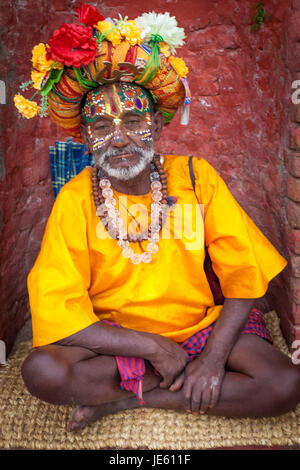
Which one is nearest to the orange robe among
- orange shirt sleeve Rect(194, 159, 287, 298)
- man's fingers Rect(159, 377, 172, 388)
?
orange shirt sleeve Rect(194, 159, 287, 298)

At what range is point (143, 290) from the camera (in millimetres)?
2451

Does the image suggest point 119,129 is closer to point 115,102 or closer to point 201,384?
point 115,102

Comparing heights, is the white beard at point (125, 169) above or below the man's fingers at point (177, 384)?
above

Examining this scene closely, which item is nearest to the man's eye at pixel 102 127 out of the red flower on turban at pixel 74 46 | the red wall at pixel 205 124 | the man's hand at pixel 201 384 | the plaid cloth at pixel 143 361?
the red flower on turban at pixel 74 46

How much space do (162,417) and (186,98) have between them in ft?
5.26

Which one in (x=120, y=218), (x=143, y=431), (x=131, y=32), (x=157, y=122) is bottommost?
(x=143, y=431)

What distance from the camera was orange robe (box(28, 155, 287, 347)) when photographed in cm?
240

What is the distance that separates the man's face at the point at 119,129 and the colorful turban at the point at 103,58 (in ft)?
0.21

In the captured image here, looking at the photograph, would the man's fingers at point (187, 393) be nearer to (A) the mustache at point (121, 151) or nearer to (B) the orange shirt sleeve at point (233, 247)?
(B) the orange shirt sleeve at point (233, 247)

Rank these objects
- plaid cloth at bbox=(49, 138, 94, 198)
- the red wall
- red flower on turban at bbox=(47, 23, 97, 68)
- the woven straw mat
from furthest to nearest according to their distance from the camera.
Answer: plaid cloth at bbox=(49, 138, 94, 198)
the red wall
the woven straw mat
red flower on turban at bbox=(47, 23, 97, 68)

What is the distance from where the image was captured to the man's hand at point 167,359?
91.6 inches

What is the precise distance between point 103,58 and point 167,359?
142 centimetres

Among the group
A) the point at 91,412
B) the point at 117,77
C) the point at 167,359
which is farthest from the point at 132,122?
the point at 91,412

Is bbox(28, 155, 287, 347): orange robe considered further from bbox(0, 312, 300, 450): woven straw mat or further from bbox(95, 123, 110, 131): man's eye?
bbox(0, 312, 300, 450): woven straw mat
